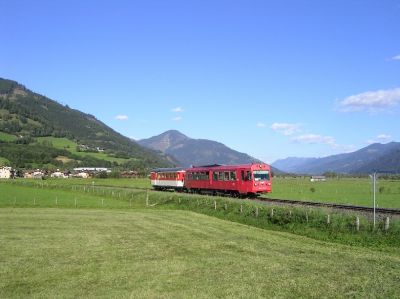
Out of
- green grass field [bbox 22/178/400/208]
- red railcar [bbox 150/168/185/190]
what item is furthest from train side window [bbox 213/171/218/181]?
red railcar [bbox 150/168/185/190]

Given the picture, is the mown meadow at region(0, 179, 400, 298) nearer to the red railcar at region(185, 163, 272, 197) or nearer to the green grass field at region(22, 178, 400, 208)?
the red railcar at region(185, 163, 272, 197)

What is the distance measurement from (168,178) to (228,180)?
22039 mm

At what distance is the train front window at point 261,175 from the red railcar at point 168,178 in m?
18.9

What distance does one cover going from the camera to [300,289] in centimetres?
1252

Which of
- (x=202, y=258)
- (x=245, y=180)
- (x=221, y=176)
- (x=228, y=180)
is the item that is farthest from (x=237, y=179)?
(x=202, y=258)

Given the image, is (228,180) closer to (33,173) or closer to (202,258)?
(202,258)

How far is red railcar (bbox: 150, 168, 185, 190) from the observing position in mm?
63719

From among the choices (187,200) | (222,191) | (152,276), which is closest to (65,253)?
(152,276)

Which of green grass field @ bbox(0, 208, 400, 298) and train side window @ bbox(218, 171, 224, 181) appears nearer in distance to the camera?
green grass field @ bbox(0, 208, 400, 298)

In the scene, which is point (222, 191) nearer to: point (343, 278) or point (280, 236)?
point (280, 236)

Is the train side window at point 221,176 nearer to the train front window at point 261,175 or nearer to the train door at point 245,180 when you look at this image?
the train door at point 245,180

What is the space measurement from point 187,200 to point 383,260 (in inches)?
1184

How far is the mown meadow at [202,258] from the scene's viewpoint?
41.3 ft

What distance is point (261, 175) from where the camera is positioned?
148 ft
